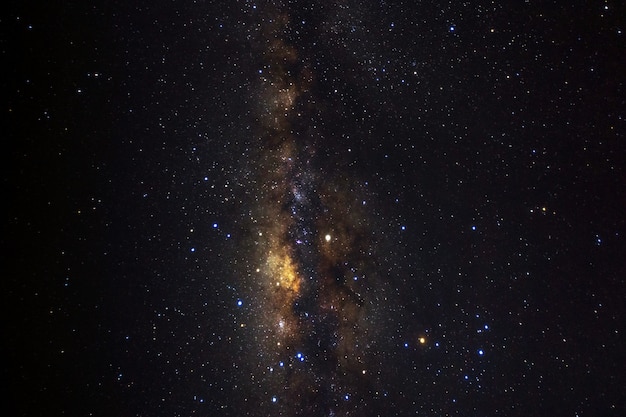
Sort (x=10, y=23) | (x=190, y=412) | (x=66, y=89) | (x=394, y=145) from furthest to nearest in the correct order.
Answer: (x=394, y=145) → (x=190, y=412) → (x=66, y=89) → (x=10, y=23)

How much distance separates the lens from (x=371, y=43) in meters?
A: 2.99

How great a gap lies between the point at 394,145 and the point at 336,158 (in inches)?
15.9

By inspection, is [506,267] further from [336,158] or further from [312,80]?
[312,80]

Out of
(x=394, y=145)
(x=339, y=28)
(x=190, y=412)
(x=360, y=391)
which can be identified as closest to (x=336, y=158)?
(x=394, y=145)

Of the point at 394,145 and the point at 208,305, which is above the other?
the point at 394,145

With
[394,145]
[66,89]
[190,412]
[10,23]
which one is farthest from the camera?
[394,145]

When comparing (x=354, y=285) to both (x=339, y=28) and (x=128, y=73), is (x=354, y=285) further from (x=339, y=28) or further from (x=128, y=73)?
(x=128, y=73)

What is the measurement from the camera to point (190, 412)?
9.32 ft

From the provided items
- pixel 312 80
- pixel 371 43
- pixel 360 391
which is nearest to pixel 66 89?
pixel 312 80

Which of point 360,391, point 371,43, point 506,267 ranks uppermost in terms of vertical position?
point 371,43

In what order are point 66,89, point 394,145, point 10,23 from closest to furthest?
1. point 10,23
2. point 66,89
3. point 394,145

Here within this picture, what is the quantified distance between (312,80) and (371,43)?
18.3 inches

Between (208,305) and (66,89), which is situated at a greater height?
(66,89)

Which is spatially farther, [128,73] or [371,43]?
[371,43]
